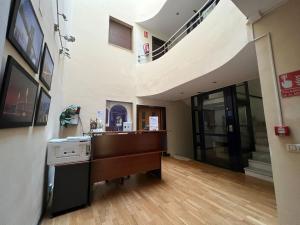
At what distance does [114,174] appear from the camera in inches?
106

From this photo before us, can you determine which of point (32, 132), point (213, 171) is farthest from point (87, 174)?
point (213, 171)

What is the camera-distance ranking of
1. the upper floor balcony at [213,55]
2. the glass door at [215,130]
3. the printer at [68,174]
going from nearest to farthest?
the printer at [68,174] → the upper floor balcony at [213,55] → the glass door at [215,130]

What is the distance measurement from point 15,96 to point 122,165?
87.5 inches

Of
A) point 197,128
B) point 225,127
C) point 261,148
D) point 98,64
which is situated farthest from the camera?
point 197,128

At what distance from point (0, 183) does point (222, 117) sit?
4.94 m

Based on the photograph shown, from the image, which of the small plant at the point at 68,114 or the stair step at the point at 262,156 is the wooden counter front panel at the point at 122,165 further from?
the stair step at the point at 262,156

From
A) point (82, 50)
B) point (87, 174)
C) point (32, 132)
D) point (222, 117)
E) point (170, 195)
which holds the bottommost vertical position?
point (170, 195)

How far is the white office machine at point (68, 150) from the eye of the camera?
2.16m

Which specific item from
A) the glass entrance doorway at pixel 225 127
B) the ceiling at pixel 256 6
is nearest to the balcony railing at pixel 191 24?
the ceiling at pixel 256 6

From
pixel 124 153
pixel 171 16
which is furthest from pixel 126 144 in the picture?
pixel 171 16

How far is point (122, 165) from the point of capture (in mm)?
2818

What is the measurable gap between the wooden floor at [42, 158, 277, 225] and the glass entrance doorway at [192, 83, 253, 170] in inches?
33.0

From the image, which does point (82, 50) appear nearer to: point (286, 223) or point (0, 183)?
point (0, 183)

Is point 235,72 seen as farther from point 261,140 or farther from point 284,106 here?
point 261,140
